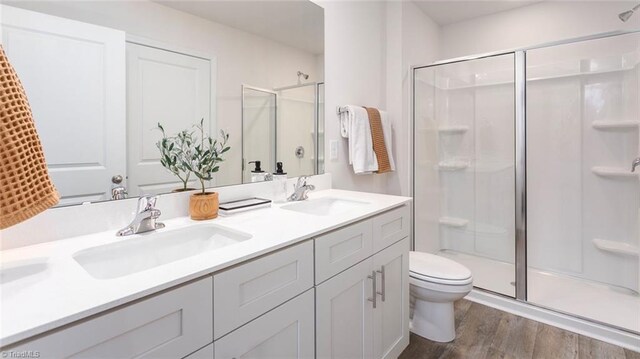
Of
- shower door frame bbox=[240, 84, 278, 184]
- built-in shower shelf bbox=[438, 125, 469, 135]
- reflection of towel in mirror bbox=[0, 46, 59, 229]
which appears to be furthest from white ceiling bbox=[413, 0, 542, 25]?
reflection of towel in mirror bbox=[0, 46, 59, 229]

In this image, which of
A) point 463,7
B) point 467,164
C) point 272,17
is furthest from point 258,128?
point 463,7

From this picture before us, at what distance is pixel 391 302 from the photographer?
1500 millimetres

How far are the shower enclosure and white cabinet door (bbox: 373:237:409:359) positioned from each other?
105 centimetres

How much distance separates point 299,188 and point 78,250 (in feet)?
3.24

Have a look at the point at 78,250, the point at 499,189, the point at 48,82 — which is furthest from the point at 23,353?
the point at 499,189

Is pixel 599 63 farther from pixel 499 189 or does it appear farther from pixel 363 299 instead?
pixel 363 299

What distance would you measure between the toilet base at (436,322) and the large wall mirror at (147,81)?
1143 mm

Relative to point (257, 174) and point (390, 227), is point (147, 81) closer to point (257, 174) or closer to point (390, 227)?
point (257, 174)

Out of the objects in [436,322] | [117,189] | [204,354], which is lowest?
[436,322]

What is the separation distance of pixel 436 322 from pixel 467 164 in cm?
157

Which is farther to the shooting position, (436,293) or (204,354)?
(436,293)

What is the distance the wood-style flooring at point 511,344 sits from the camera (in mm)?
1669

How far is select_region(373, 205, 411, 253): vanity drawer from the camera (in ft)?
4.50

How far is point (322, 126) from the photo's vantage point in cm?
202
